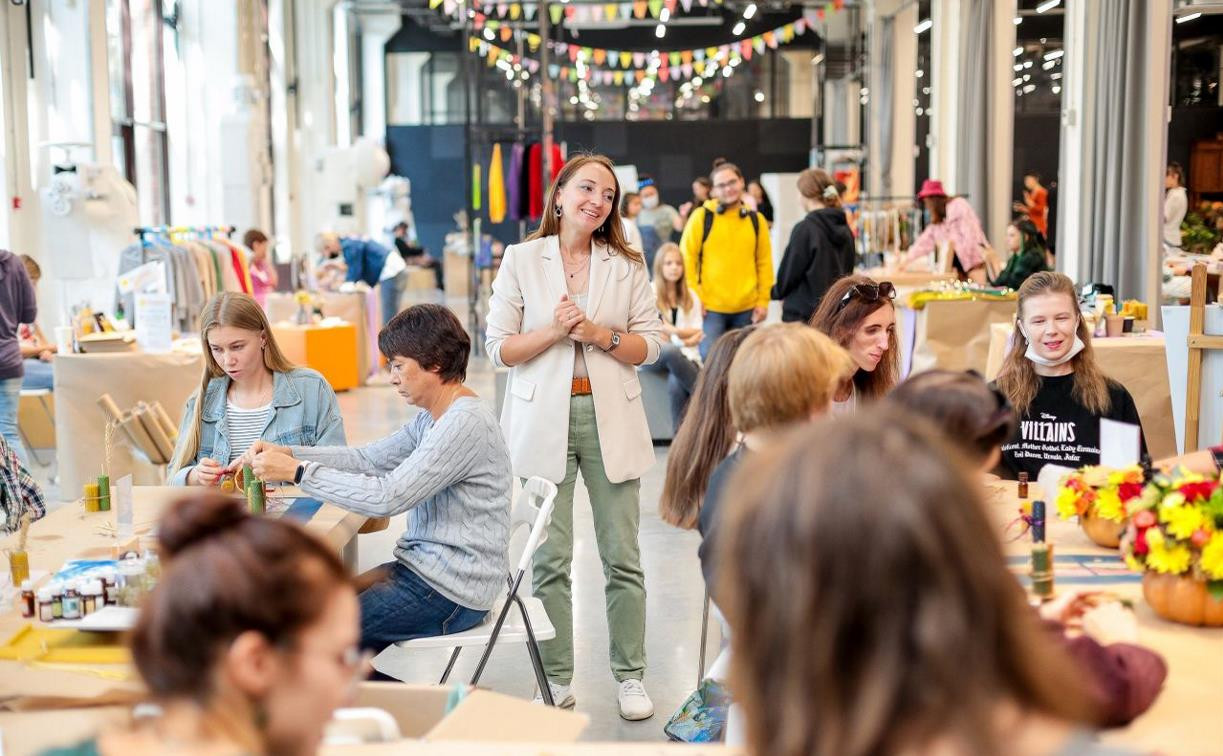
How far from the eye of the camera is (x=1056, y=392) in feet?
12.4

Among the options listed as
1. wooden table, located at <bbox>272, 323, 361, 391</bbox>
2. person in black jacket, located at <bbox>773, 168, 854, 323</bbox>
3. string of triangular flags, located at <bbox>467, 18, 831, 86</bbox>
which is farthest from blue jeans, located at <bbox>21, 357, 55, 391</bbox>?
string of triangular flags, located at <bbox>467, 18, 831, 86</bbox>

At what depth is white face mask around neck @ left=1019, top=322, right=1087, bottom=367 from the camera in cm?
378

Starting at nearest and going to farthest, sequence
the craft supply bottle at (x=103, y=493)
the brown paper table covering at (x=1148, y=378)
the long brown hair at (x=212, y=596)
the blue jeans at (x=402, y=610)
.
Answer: the long brown hair at (x=212, y=596)
the blue jeans at (x=402, y=610)
the craft supply bottle at (x=103, y=493)
the brown paper table covering at (x=1148, y=378)

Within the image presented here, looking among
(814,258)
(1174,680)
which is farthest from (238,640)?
(814,258)

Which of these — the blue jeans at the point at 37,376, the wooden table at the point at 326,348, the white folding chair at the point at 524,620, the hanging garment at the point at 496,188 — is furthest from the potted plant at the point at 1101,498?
the hanging garment at the point at 496,188

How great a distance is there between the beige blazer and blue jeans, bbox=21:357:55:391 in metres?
5.05

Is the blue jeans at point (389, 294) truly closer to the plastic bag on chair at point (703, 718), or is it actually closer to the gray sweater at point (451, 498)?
the gray sweater at point (451, 498)

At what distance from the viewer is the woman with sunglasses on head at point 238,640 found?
1.27m

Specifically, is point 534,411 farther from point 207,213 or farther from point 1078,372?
point 207,213

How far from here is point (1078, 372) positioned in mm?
3775

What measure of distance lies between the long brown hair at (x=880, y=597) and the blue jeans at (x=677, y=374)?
6242 mm

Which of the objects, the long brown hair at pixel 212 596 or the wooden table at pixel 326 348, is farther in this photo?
the wooden table at pixel 326 348

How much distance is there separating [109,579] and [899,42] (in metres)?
15.4

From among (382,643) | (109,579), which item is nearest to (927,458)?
(109,579)
